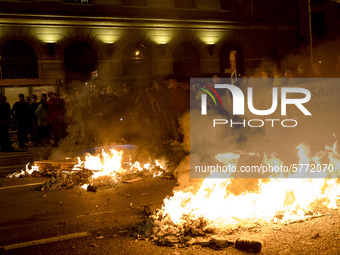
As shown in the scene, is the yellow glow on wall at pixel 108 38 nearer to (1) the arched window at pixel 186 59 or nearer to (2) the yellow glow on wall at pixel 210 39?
(1) the arched window at pixel 186 59

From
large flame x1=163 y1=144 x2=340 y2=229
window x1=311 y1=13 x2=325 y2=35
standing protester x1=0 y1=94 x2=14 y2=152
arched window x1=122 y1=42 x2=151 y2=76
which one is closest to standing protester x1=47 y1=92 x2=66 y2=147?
standing protester x1=0 y1=94 x2=14 y2=152

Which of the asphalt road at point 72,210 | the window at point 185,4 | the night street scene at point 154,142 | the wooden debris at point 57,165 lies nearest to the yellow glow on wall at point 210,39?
the night street scene at point 154,142

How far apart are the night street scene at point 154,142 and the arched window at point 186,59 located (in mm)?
90

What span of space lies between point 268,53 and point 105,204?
74.7 ft

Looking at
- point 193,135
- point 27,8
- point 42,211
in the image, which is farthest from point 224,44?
point 42,211

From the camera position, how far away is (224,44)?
25.0 m

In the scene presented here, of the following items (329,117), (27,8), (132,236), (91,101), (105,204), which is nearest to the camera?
(132,236)

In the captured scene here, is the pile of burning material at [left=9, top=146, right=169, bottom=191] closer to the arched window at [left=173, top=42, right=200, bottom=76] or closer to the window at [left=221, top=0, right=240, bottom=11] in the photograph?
the arched window at [left=173, top=42, right=200, bottom=76]

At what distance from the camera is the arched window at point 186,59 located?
77.8 feet

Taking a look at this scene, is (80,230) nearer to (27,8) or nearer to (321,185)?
(321,185)

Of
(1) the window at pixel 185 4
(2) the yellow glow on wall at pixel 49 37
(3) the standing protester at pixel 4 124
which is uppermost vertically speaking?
(1) the window at pixel 185 4

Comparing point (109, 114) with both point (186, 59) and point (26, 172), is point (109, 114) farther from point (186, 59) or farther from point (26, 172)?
point (186, 59)

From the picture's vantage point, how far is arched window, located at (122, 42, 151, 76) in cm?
2233

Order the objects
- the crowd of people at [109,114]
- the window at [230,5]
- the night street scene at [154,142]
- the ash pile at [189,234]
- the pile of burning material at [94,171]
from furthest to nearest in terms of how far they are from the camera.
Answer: the window at [230,5], the crowd of people at [109,114], the pile of burning material at [94,171], the night street scene at [154,142], the ash pile at [189,234]
